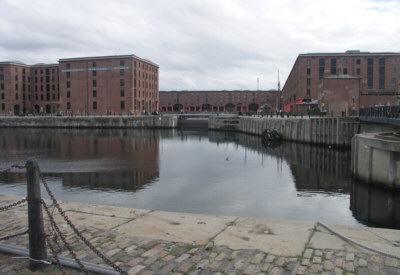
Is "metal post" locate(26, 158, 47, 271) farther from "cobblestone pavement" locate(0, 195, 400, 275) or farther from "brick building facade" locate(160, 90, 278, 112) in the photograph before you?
"brick building facade" locate(160, 90, 278, 112)

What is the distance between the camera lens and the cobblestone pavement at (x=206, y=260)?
6465 millimetres

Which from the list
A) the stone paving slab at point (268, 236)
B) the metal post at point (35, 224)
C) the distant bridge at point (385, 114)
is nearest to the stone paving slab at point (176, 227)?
the stone paving slab at point (268, 236)

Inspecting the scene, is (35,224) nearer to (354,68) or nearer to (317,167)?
(317,167)

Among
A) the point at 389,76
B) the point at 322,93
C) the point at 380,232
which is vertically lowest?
the point at 380,232

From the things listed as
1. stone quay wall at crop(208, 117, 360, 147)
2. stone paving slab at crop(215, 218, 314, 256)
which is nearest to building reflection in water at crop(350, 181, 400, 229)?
stone paving slab at crop(215, 218, 314, 256)

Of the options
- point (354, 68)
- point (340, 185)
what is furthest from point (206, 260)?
point (354, 68)

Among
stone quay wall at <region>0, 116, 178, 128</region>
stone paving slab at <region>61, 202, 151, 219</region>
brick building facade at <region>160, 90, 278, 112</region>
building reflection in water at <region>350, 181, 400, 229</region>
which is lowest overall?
building reflection in water at <region>350, 181, 400, 229</region>

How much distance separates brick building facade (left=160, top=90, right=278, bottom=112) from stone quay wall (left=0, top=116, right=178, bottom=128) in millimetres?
62540

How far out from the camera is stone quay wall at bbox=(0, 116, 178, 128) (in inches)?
3497

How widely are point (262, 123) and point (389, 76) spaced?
4524 centimetres

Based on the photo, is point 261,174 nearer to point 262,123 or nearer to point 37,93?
point 262,123

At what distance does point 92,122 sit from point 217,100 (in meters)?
76.4

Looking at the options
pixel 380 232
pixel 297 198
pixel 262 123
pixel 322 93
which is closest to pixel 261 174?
pixel 297 198

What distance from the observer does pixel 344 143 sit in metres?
41.7
